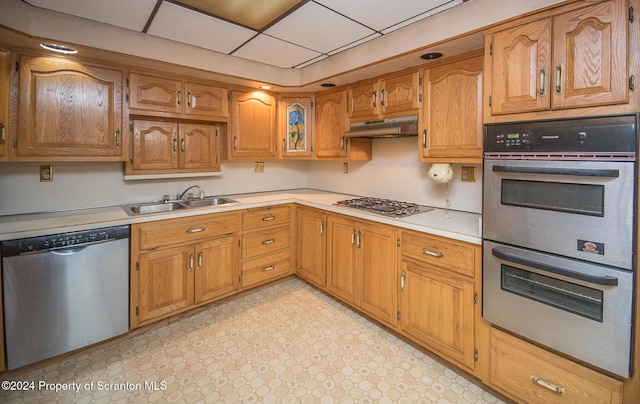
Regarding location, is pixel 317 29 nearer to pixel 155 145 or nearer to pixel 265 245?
pixel 155 145

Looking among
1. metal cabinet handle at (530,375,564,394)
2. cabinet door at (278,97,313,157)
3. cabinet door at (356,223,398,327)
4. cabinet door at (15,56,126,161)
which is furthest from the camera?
cabinet door at (278,97,313,157)

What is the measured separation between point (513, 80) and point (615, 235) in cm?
87

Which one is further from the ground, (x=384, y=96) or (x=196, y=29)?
(x=196, y=29)

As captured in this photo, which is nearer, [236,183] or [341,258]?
[341,258]

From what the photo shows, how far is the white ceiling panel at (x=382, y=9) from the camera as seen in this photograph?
177 cm

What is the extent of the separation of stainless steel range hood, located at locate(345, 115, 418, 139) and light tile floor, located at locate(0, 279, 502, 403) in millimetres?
1571

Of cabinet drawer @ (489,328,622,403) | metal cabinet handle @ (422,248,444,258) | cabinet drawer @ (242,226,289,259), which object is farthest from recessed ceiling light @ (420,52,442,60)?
cabinet drawer @ (242,226,289,259)

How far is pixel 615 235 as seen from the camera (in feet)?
4.16

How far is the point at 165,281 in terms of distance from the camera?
2430mm

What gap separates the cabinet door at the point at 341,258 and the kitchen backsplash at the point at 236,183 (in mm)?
650

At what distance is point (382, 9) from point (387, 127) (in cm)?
86

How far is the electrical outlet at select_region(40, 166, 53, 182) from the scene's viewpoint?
7.64 ft

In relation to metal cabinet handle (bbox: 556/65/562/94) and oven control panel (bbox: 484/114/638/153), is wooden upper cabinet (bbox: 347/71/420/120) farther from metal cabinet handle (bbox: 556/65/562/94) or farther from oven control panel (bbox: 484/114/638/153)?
metal cabinet handle (bbox: 556/65/562/94)

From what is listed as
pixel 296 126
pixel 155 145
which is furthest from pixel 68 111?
pixel 296 126
